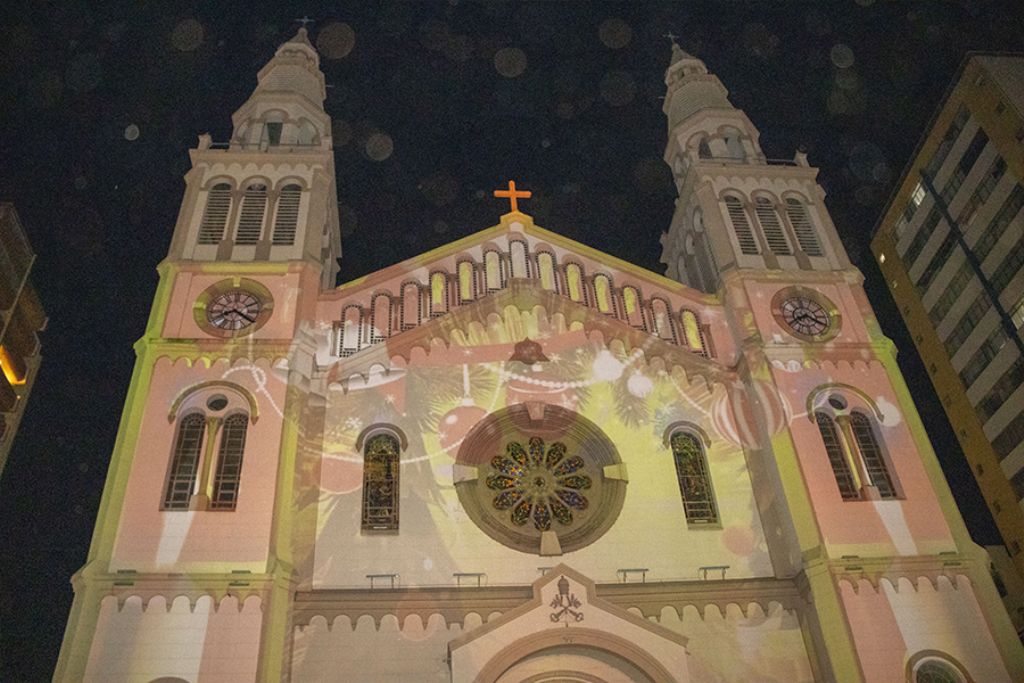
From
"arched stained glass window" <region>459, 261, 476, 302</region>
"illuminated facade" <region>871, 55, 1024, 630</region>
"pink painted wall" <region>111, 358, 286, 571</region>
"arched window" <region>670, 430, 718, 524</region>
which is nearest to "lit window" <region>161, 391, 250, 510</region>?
"pink painted wall" <region>111, 358, 286, 571</region>

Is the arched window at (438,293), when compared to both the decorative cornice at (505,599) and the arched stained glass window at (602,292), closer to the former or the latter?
the arched stained glass window at (602,292)

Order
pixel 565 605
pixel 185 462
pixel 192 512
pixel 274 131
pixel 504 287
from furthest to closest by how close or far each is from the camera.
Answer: pixel 274 131 < pixel 504 287 < pixel 185 462 < pixel 192 512 < pixel 565 605

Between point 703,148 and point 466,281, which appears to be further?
point 703,148

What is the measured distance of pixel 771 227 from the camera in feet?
76.7

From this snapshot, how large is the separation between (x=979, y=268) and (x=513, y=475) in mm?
24682

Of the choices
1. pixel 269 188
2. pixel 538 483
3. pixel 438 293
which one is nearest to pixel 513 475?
pixel 538 483

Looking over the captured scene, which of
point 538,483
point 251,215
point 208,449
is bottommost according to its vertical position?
point 538,483

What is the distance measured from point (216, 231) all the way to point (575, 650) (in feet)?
44.2

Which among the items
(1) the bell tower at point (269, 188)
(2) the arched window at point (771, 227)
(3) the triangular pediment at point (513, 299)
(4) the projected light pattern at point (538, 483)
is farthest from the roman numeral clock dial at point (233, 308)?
(2) the arched window at point (771, 227)

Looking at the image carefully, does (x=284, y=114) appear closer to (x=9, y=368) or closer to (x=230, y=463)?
(x=230, y=463)

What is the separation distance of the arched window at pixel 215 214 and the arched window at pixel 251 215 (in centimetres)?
40

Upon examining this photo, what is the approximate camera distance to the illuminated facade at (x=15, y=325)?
89.0 feet

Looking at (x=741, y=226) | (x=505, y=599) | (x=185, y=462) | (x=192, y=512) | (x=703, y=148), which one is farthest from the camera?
(x=703, y=148)

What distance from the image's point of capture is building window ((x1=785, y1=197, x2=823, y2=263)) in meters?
23.0
